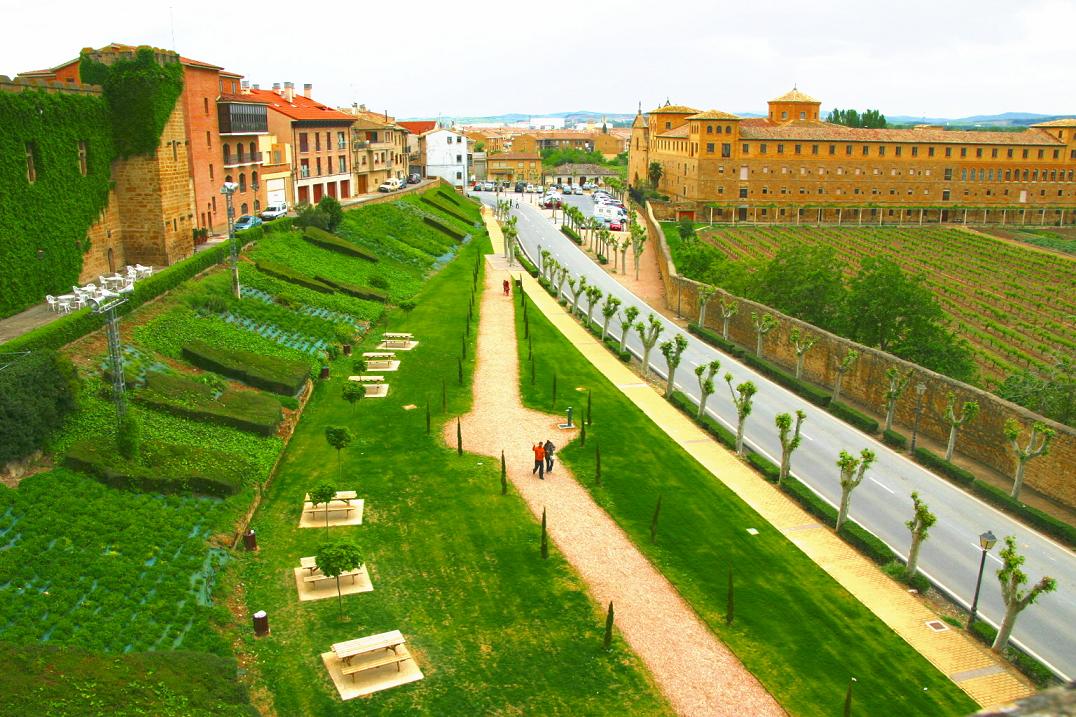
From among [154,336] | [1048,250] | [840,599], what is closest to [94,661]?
[840,599]

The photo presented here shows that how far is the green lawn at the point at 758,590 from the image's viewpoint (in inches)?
720

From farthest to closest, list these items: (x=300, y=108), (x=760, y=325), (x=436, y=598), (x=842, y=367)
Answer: (x=300, y=108) < (x=760, y=325) < (x=842, y=367) < (x=436, y=598)

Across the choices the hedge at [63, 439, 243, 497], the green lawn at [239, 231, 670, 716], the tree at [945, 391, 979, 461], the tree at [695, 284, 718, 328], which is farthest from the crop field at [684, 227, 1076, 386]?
the hedge at [63, 439, 243, 497]

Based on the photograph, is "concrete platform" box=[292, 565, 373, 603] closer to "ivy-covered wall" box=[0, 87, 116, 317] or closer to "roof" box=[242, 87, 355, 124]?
"ivy-covered wall" box=[0, 87, 116, 317]

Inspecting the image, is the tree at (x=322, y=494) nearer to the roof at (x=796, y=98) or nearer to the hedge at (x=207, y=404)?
the hedge at (x=207, y=404)

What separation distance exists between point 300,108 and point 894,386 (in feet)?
212

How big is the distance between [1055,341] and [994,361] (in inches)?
299

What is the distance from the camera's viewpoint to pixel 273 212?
64312 mm

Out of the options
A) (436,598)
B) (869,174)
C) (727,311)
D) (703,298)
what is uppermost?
(869,174)

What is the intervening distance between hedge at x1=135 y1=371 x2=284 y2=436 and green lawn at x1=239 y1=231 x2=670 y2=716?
140 cm

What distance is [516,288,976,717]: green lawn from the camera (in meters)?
18.3

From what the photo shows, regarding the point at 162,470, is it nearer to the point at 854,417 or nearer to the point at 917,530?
the point at 917,530

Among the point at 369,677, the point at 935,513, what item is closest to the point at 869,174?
the point at 935,513

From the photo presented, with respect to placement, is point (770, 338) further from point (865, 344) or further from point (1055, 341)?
point (1055, 341)
